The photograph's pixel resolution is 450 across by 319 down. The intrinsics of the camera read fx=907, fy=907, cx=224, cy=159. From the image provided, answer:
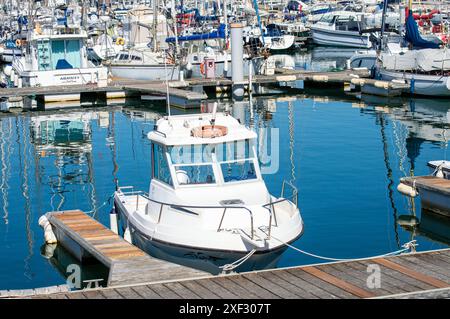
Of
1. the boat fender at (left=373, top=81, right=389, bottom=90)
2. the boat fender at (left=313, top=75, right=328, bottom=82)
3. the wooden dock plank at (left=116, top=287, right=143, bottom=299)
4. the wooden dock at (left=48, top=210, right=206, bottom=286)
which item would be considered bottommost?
the wooden dock at (left=48, top=210, right=206, bottom=286)

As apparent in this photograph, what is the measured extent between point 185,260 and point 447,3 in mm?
73524

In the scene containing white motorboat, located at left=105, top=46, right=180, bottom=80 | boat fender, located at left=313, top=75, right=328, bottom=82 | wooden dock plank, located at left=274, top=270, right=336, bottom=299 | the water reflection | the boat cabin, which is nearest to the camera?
wooden dock plank, located at left=274, top=270, right=336, bottom=299

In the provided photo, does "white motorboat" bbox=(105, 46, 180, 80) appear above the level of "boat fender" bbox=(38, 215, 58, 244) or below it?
above

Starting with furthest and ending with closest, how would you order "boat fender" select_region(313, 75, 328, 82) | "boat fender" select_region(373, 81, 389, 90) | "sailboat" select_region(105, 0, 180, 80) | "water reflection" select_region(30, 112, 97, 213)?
1. "sailboat" select_region(105, 0, 180, 80)
2. "boat fender" select_region(313, 75, 328, 82)
3. "boat fender" select_region(373, 81, 389, 90)
4. "water reflection" select_region(30, 112, 97, 213)

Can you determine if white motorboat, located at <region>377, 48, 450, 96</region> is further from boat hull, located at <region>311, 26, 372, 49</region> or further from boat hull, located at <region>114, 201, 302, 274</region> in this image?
boat hull, located at <region>311, 26, 372, 49</region>

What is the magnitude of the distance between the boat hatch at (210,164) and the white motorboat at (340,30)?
64.1 meters

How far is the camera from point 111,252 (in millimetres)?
18203

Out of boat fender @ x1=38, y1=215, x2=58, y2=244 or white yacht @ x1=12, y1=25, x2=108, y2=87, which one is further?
white yacht @ x1=12, y1=25, x2=108, y2=87

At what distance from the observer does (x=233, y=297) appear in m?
15.1

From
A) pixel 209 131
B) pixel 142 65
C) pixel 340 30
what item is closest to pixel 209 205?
pixel 209 131

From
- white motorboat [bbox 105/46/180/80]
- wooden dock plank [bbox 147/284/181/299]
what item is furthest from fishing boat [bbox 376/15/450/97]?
wooden dock plank [bbox 147/284/181/299]

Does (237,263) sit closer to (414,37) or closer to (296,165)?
(296,165)

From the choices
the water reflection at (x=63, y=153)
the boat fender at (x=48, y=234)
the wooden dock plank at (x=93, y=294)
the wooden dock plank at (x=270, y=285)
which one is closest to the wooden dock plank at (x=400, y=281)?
the wooden dock plank at (x=270, y=285)

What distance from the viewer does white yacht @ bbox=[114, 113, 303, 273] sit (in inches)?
717
